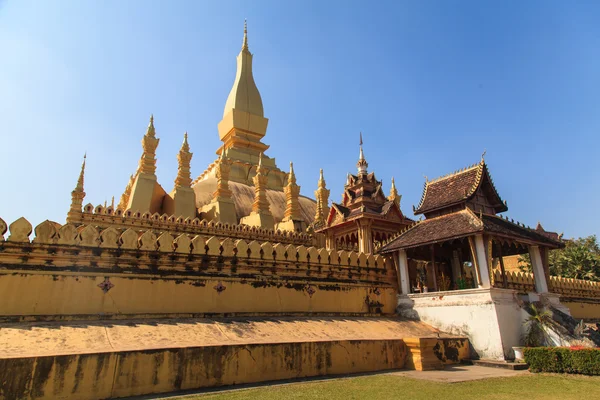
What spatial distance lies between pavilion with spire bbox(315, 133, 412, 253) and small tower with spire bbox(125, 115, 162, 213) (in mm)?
8623

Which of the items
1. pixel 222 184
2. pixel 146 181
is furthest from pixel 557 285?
pixel 146 181

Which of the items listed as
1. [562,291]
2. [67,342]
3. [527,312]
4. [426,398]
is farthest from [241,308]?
[562,291]

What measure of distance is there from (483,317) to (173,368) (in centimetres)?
877

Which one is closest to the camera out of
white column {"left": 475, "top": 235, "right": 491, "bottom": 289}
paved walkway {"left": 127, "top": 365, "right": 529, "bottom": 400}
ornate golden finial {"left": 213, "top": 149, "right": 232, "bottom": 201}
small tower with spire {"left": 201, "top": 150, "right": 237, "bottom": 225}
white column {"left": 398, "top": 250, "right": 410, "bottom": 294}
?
paved walkway {"left": 127, "top": 365, "right": 529, "bottom": 400}

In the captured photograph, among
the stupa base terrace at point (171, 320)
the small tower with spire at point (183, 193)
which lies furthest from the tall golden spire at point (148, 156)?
the stupa base terrace at point (171, 320)

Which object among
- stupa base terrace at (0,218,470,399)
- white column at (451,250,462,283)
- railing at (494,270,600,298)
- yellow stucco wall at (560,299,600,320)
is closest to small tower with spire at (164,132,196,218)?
stupa base terrace at (0,218,470,399)

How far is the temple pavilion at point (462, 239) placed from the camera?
41.5 feet

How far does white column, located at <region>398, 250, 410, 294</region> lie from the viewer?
47.5ft

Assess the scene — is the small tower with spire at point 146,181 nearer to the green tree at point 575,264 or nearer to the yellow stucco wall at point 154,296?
the yellow stucco wall at point 154,296

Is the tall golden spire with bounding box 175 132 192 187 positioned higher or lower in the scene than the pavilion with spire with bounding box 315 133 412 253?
higher

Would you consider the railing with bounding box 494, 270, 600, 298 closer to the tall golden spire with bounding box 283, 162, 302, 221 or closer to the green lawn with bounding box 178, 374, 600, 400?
the green lawn with bounding box 178, 374, 600, 400

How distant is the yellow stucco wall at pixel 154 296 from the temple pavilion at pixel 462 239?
338cm

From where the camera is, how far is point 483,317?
11.7m

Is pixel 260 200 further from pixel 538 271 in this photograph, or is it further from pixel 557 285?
pixel 557 285
